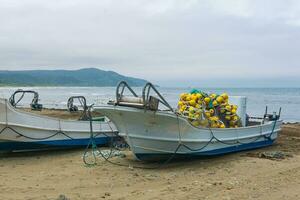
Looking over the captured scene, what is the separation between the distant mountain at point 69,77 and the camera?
522ft

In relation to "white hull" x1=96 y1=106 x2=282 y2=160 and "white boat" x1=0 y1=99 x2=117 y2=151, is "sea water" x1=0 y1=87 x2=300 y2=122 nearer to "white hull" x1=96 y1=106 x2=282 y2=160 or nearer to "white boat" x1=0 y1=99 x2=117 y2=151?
"white hull" x1=96 y1=106 x2=282 y2=160

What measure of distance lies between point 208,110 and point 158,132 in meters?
2.29

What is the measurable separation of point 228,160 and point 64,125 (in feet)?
14.4

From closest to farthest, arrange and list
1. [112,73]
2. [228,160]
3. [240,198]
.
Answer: [240,198]
[228,160]
[112,73]

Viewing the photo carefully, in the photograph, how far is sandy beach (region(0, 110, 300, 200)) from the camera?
740 cm

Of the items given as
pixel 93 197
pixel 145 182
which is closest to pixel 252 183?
pixel 145 182

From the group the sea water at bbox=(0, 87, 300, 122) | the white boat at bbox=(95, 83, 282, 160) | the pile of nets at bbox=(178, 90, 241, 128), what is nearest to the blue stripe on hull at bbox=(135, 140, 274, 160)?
the white boat at bbox=(95, 83, 282, 160)

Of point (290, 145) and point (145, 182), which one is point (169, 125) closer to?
point (145, 182)

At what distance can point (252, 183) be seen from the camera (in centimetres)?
824

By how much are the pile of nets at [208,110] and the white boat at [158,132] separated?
412 mm

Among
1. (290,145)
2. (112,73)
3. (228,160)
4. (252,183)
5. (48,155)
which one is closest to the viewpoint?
(252,183)

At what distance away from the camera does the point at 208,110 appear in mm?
11156

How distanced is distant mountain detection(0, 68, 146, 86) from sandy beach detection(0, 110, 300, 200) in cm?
14470

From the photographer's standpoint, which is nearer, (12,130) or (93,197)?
(93,197)
